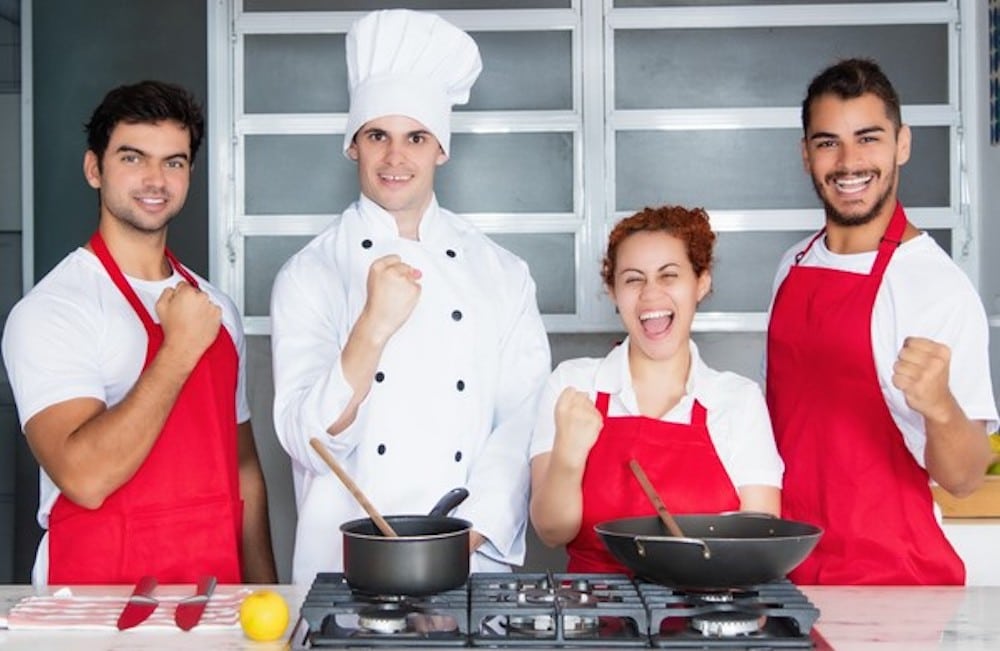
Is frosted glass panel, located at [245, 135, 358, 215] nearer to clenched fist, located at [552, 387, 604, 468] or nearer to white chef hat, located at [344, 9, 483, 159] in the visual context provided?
white chef hat, located at [344, 9, 483, 159]

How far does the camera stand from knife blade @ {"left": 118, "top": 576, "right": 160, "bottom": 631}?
178 cm

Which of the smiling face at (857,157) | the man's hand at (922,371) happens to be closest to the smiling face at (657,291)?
the smiling face at (857,157)

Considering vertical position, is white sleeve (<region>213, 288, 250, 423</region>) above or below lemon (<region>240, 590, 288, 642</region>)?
above

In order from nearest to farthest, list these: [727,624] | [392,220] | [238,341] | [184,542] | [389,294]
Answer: [727,624], [389,294], [184,542], [392,220], [238,341]

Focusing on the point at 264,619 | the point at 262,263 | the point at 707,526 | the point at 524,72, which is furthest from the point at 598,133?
the point at 264,619

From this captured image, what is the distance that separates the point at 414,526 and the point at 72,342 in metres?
0.91

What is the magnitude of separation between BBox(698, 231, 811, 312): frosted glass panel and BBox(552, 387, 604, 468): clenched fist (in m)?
2.19

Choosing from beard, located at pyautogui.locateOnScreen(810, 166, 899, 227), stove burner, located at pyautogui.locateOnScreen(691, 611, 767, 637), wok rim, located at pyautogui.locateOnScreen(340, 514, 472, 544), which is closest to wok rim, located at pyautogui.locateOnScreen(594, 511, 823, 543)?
stove burner, located at pyautogui.locateOnScreen(691, 611, 767, 637)

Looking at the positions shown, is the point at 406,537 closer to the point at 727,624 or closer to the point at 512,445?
the point at 727,624

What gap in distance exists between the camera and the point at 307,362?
2428 millimetres

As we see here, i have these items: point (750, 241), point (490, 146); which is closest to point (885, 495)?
point (750, 241)

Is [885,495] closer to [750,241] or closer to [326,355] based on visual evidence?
[326,355]

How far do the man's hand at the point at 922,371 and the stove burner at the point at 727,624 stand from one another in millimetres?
582

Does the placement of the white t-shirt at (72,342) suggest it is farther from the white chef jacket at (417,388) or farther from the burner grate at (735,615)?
the burner grate at (735,615)
